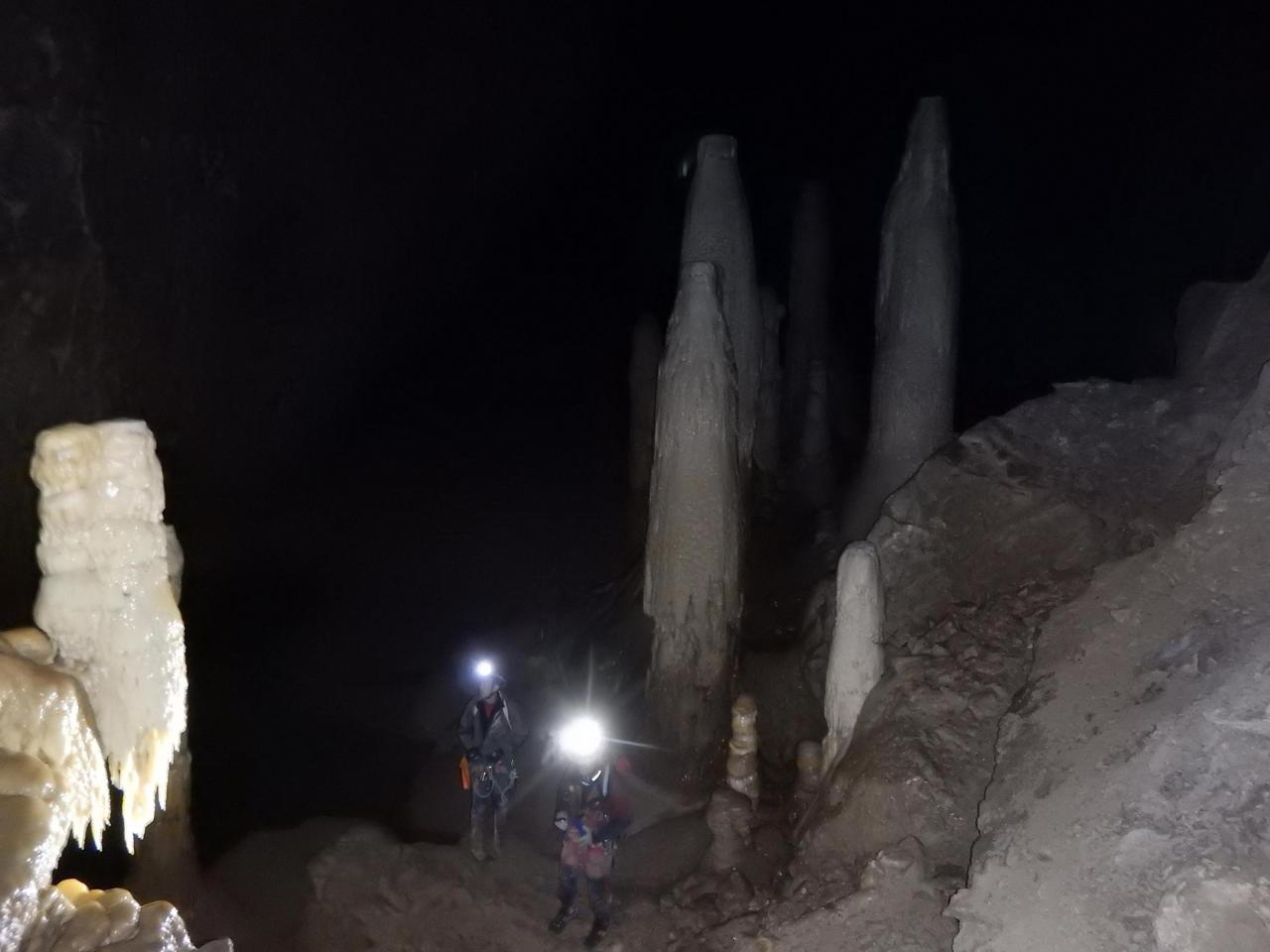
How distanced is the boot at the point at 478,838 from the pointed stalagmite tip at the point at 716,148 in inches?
265

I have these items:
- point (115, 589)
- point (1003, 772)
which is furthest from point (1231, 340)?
point (115, 589)

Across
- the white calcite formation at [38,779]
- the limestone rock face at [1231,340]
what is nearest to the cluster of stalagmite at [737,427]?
the limestone rock face at [1231,340]

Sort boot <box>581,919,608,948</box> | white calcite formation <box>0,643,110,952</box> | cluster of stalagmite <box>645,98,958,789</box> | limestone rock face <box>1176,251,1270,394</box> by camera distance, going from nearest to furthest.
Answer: white calcite formation <box>0,643,110,952</box> < boot <box>581,919,608,948</box> < limestone rock face <box>1176,251,1270,394</box> < cluster of stalagmite <box>645,98,958,789</box>

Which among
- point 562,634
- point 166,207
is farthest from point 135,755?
point 166,207

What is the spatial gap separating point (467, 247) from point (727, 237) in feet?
43.7

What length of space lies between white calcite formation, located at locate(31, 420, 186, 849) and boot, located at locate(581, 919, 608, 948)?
2878mm

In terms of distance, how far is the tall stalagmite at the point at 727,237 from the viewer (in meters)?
9.10

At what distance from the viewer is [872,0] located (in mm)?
21453

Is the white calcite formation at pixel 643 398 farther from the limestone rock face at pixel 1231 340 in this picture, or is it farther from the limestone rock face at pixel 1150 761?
the limestone rock face at pixel 1150 761

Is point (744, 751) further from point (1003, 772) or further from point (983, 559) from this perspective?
point (1003, 772)

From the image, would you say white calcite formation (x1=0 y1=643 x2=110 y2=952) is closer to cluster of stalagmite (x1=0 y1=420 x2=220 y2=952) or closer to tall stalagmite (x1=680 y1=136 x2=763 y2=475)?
cluster of stalagmite (x1=0 y1=420 x2=220 y2=952)

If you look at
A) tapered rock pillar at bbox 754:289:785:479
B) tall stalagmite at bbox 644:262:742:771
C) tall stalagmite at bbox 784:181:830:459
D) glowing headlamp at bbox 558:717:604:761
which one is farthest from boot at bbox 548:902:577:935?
tall stalagmite at bbox 784:181:830:459

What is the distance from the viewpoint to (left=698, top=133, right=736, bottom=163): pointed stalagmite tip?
30.0 feet

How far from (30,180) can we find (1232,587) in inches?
390
